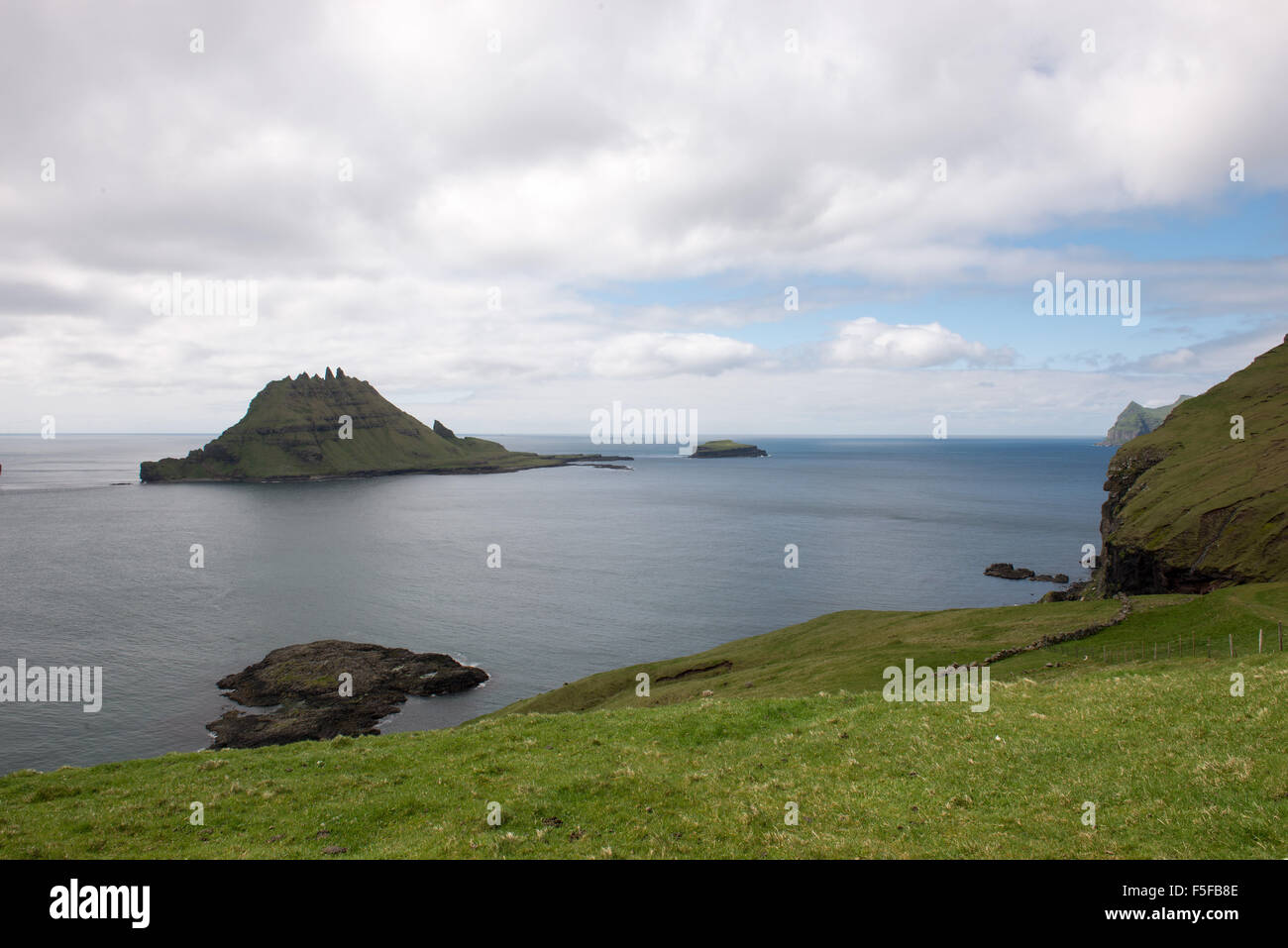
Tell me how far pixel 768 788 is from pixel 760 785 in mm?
289

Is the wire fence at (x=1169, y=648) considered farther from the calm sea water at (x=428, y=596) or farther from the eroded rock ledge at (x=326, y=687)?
the eroded rock ledge at (x=326, y=687)

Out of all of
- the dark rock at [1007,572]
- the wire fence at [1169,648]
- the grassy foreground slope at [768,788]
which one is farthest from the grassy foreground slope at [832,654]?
the dark rock at [1007,572]

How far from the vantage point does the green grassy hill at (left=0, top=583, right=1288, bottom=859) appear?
1518 centimetres

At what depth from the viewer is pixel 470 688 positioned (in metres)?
79.0

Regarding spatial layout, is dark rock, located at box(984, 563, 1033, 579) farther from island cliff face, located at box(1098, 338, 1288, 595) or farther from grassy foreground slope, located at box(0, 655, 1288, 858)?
grassy foreground slope, located at box(0, 655, 1288, 858)

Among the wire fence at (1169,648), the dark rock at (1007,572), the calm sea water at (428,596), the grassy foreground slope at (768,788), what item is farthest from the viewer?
the dark rock at (1007,572)

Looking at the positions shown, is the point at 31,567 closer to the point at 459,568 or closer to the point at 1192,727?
the point at 459,568

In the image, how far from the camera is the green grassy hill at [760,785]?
15.2 m

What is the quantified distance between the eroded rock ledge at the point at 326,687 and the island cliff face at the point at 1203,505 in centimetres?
8056

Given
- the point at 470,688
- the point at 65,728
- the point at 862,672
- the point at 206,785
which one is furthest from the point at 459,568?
the point at 206,785

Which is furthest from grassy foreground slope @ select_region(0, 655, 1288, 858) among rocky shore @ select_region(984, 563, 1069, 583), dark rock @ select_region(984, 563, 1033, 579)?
rocky shore @ select_region(984, 563, 1069, 583)

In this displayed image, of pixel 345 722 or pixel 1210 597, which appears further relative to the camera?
pixel 345 722

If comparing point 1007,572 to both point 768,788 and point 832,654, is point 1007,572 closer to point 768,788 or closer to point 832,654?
point 832,654
